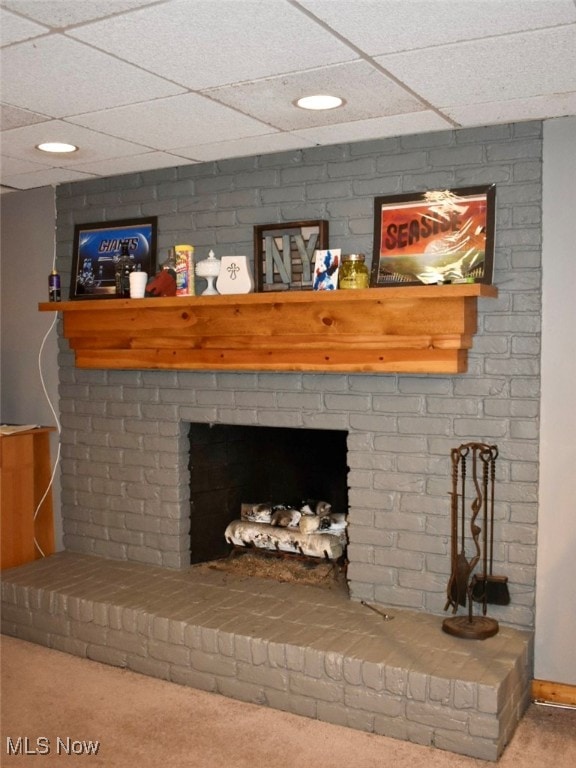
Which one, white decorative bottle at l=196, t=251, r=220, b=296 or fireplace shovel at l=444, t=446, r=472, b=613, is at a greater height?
white decorative bottle at l=196, t=251, r=220, b=296

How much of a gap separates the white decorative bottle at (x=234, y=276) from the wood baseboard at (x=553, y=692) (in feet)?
6.11

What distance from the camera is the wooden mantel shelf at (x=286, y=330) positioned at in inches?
106

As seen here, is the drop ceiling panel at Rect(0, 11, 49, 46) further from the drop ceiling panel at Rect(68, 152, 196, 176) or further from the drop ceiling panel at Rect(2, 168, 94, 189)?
the drop ceiling panel at Rect(2, 168, 94, 189)

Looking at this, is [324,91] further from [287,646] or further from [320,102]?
[287,646]

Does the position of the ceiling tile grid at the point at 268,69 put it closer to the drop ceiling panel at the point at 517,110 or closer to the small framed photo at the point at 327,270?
the drop ceiling panel at the point at 517,110

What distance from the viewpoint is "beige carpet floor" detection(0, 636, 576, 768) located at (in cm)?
238

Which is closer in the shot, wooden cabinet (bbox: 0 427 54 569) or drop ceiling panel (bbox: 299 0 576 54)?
drop ceiling panel (bbox: 299 0 576 54)

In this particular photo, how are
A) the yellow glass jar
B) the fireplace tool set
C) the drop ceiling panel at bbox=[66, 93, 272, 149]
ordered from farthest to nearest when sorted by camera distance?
the yellow glass jar
the fireplace tool set
the drop ceiling panel at bbox=[66, 93, 272, 149]

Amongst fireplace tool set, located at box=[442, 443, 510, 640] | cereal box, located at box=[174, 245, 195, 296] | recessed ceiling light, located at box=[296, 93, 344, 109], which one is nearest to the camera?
recessed ceiling light, located at box=[296, 93, 344, 109]

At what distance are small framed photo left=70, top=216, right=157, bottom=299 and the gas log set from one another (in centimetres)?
125

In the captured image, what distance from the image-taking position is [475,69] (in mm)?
2135

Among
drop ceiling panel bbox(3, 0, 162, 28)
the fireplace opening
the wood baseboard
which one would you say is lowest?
the wood baseboard

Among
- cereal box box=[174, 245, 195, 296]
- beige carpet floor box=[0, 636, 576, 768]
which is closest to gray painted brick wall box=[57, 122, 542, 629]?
cereal box box=[174, 245, 195, 296]

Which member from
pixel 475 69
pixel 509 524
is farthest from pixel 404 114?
pixel 509 524
